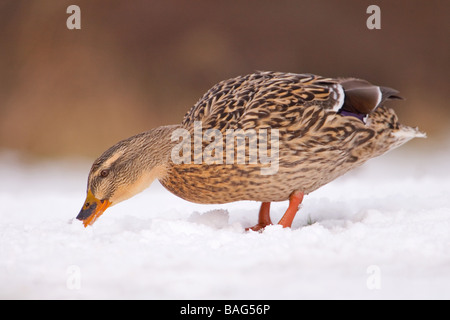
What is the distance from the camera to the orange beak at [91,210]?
321 cm

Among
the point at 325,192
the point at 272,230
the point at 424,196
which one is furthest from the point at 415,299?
the point at 325,192

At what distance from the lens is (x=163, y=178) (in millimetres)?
3404

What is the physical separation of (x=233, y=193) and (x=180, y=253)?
0.63 m

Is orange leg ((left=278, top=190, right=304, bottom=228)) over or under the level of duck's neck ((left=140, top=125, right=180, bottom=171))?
under

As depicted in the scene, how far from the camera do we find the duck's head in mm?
3210

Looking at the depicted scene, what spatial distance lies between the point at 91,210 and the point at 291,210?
3.19ft

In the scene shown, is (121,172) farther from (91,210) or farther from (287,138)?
(287,138)

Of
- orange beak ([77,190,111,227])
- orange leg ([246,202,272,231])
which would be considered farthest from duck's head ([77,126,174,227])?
orange leg ([246,202,272,231])

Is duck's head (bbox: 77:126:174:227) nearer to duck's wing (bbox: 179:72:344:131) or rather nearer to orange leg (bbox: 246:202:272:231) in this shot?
duck's wing (bbox: 179:72:344:131)

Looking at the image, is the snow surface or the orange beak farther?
the orange beak

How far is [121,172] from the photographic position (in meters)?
3.26

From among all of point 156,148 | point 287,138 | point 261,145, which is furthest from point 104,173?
point 287,138

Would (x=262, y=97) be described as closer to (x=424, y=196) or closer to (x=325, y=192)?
(x=424, y=196)

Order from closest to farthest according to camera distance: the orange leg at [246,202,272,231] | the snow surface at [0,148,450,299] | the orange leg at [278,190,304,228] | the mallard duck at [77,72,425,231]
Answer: the snow surface at [0,148,450,299] → the mallard duck at [77,72,425,231] → the orange leg at [278,190,304,228] → the orange leg at [246,202,272,231]
